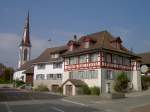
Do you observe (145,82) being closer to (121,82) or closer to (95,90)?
(121,82)

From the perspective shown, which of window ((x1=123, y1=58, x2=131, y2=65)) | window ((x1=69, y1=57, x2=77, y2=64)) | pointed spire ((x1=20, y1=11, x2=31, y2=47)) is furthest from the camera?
pointed spire ((x1=20, y1=11, x2=31, y2=47))

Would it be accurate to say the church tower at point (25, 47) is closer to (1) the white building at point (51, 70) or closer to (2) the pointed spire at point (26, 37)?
(2) the pointed spire at point (26, 37)

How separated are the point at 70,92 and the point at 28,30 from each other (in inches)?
2930

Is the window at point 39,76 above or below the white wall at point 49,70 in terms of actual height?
below

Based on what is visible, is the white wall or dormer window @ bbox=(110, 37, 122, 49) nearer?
dormer window @ bbox=(110, 37, 122, 49)

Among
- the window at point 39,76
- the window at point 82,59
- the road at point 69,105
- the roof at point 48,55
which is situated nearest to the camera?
the road at point 69,105

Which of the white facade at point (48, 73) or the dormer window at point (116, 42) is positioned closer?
the dormer window at point (116, 42)

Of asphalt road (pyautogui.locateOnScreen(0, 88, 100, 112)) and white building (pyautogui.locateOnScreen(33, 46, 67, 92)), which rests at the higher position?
white building (pyautogui.locateOnScreen(33, 46, 67, 92))

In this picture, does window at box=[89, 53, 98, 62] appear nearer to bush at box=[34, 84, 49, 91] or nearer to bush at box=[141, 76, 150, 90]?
bush at box=[141, 76, 150, 90]

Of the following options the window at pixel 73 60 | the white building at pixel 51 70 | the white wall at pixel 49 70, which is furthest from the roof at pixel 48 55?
the window at pixel 73 60

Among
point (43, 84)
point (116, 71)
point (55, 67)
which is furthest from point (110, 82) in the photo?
point (43, 84)

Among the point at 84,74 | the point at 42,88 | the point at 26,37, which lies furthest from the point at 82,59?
the point at 26,37

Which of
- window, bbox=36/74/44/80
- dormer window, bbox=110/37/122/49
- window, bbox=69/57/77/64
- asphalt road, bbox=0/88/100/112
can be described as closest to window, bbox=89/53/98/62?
window, bbox=69/57/77/64

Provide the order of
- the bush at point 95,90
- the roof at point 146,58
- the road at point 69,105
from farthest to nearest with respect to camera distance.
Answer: the roof at point 146,58 < the bush at point 95,90 < the road at point 69,105
